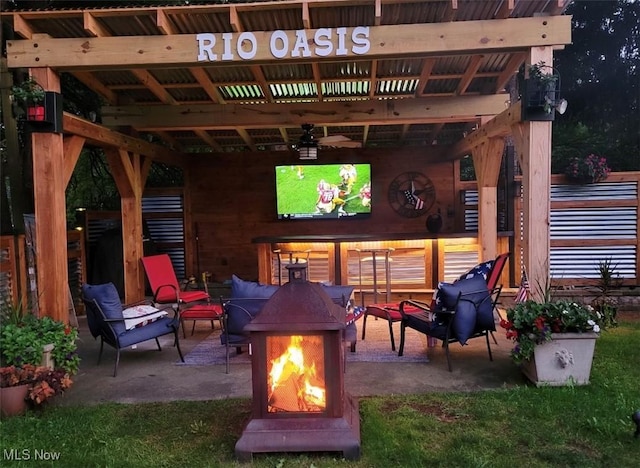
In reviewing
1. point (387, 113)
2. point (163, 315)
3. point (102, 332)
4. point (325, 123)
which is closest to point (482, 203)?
point (387, 113)

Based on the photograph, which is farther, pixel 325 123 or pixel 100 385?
pixel 325 123

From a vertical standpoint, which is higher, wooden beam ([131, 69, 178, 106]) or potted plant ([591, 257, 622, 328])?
wooden beam ([131, 69, 178, 106])

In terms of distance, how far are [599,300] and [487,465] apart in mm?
4770

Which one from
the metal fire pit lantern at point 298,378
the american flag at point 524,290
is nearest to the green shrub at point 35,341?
the metal fire pit lantern at point 298,378

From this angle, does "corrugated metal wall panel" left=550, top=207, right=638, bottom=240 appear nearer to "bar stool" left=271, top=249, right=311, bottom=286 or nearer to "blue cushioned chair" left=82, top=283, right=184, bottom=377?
"bar stool" left=271, top=249, right=311, bottom=286

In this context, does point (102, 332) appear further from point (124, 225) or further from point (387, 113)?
point (387, 113)

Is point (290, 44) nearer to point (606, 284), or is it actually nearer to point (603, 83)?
point (606, 284)

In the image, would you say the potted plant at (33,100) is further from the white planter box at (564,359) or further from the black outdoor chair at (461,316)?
the white planter box at (564,359)

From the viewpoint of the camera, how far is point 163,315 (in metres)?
4.83

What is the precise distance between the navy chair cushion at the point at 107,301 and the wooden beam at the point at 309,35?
1971mm

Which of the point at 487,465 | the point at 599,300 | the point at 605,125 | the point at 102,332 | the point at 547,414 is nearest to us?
the point at 487,465

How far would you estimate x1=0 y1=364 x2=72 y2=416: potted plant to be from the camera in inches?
128

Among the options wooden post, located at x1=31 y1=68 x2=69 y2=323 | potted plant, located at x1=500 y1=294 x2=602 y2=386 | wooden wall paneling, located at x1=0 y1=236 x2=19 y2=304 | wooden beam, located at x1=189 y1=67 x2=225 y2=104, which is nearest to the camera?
potted plant, located at x1=500 y1=294 x2=602 y2=386

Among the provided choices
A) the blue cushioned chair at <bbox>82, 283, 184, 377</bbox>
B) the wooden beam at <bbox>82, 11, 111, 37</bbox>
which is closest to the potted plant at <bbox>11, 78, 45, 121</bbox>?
the wooden beam at <bbox>82, 11, 111, 37</bbox>
